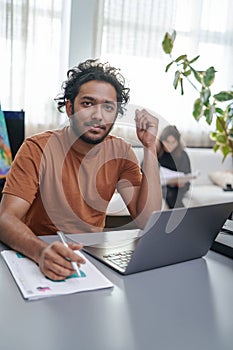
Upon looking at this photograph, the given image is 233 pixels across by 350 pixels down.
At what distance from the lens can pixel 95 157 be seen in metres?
1.58

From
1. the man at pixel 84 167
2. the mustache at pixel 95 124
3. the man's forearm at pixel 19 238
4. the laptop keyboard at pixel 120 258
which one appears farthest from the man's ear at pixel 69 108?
the laptop keyboard at pixel 120 258

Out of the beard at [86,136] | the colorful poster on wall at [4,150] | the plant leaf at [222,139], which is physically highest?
the plant leaf at [222,139]

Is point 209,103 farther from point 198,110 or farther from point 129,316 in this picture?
point 129,316

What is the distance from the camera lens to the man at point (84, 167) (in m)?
1.37

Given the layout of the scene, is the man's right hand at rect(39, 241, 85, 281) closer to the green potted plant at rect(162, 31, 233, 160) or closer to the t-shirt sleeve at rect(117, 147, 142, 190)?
the green potted plant at rect(162, 31, 233, 160)

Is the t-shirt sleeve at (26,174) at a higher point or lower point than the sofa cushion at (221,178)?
higher

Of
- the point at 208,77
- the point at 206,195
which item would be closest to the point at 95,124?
the point at 208,77

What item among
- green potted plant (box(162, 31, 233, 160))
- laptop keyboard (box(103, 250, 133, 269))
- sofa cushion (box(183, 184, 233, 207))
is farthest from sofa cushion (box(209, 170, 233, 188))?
green potted plant (box(162, 31, 233, 160))

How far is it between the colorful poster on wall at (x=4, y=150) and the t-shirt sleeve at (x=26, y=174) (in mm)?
1101

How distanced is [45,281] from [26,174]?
514mm

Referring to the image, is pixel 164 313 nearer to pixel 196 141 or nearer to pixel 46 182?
pixel 46 182

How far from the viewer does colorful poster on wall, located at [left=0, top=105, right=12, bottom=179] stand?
2492 millimetres

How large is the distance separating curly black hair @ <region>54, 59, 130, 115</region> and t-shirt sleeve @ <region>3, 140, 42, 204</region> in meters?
0.26

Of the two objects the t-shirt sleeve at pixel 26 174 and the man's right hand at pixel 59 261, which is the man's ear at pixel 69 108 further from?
the man's right hand at pixel 59 261
